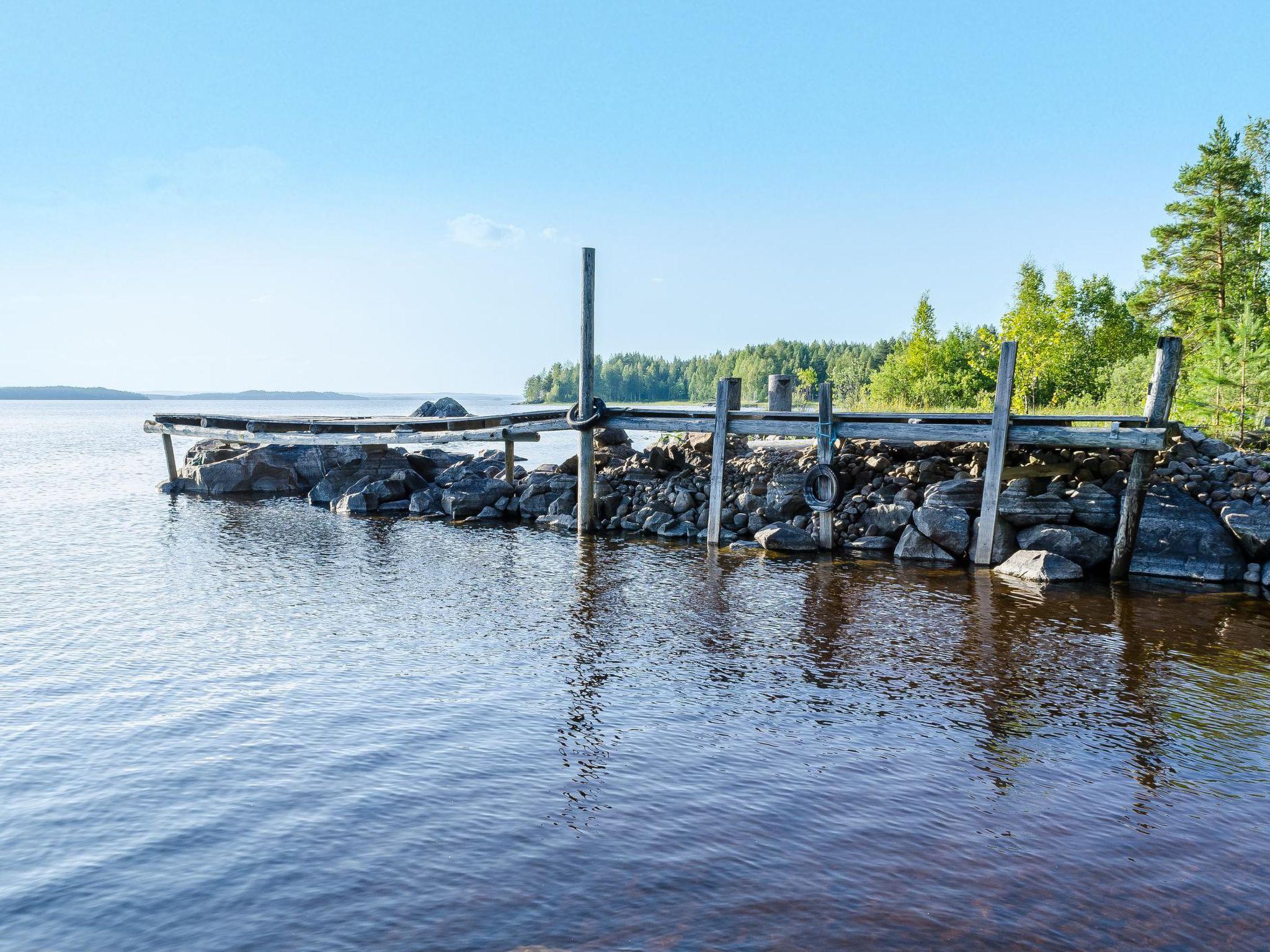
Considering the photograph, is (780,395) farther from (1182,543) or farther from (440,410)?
(440,410)

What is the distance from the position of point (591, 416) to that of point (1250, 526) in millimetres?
15430

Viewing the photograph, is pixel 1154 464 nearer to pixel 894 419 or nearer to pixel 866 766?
pixel 894 419

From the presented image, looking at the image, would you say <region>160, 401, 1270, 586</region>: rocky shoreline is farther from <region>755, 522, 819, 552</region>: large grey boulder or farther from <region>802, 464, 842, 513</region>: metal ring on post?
<region>802, 464, 842, 513</region>: metal ring on post

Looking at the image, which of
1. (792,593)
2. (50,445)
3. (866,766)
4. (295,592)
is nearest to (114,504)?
(295,592)

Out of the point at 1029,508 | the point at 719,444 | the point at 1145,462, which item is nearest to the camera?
the point at 1145,462

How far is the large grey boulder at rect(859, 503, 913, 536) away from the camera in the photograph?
21688mm

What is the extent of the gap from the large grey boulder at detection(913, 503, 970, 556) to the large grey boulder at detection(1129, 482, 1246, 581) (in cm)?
348

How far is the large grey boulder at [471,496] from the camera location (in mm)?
28094

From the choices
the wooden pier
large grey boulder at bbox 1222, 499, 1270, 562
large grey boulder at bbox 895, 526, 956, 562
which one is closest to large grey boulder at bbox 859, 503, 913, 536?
large grey boulder at bbox 895, 526, 956, 562

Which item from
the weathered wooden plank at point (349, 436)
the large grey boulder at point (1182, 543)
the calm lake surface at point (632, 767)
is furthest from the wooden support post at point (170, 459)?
the large grey boulder at point (1182, 543)

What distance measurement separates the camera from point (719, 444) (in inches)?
896

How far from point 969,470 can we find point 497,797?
17604 millimetres

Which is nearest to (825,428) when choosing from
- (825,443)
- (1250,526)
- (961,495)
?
(825,443)

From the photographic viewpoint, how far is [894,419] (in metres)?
21.1
